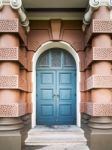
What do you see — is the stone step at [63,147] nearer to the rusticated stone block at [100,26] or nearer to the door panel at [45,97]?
the door panel at [45,97]

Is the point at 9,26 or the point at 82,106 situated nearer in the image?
the point at 9,26

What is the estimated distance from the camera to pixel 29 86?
7.44 m

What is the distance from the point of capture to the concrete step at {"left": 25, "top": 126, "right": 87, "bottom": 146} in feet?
21.2

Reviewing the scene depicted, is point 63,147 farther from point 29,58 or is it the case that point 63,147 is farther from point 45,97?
point 29,58

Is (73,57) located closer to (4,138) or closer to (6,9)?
(6,9)

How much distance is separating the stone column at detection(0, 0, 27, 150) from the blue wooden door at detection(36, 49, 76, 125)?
6.88 feet

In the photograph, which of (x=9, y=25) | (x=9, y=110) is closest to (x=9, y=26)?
(x=9, y=25)

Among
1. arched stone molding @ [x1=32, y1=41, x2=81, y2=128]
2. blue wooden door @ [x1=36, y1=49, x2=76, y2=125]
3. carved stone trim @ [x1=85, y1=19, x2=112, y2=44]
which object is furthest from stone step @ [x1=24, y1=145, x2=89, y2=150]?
carved stone trim @ [x1=85, y1=19, x2=112, y2=44]

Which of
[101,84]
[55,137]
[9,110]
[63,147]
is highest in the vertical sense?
[101,84]

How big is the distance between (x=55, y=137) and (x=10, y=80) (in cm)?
199

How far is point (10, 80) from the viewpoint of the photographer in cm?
588

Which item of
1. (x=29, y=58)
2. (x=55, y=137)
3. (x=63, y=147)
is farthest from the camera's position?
(x=29, y=58)

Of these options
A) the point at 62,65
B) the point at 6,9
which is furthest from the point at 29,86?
the point at 6,9

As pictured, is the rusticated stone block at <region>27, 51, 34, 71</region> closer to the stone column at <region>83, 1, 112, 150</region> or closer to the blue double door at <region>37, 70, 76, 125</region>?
the blue double door at <region>37, 70, 76, 125</region>
